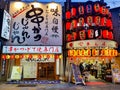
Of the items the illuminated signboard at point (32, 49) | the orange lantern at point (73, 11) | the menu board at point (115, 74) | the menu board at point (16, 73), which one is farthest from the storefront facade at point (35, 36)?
the menu board at point (115, 74)

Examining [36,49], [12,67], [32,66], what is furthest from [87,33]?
[12,67]

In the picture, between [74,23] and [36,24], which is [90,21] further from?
[36,24]

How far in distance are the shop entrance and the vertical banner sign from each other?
8.47 feet

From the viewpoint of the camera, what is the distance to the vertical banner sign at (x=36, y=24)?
23.2 meters

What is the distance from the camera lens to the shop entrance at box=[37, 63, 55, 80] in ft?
76.5

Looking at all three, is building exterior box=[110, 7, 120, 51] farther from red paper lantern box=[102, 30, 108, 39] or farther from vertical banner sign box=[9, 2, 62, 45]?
vertical banner sign box=[9, 2, 62, 45]

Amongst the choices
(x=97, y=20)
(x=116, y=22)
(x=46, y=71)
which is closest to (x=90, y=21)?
(x=97, y=20)

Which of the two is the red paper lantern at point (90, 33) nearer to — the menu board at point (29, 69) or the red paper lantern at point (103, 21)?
the red paper lantern at point (103, 21)

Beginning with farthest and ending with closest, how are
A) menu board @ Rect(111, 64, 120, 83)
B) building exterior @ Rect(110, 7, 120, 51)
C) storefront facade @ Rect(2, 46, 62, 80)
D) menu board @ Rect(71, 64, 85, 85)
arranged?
building exterior @ Rect(110, 7, 120, 51) → storefront facade @ Rect(2, 46, 62, 80) → menu board @ Rect(111, 64, 120, 83) → menu board @ Rect(71, 64, 85, 85)

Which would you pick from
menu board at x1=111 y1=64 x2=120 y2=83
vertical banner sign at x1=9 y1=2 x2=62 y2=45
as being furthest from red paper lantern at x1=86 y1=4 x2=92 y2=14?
menu board at x1=111 y1=64 x2=120 y2=83

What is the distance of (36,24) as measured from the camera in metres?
23.6

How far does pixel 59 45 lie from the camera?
22484 millimetres

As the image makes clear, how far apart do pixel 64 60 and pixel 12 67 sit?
5951 mm

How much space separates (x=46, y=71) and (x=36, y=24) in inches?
220
